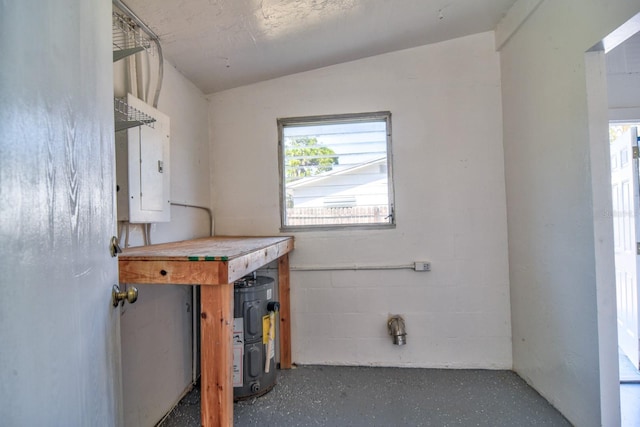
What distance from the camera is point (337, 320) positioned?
2395mm

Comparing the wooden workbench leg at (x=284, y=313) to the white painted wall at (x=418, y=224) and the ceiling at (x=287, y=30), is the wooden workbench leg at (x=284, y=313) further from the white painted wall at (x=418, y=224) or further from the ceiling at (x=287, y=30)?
the ceiling at (x=287, y=30)

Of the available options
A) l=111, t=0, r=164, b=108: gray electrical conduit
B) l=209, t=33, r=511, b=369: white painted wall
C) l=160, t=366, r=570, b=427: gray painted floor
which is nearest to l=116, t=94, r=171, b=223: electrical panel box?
l=111, t=0, r=164, b=108: gray electrical conduit

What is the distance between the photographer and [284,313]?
7.66ft

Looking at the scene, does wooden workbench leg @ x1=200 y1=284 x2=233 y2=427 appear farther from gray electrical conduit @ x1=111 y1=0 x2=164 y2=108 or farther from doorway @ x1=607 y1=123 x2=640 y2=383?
doorway @ x1=607 y1=123 x2=640 y2=383

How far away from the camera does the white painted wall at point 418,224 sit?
7.55ft

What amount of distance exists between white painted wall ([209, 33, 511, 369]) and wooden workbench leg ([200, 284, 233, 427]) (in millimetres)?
1306

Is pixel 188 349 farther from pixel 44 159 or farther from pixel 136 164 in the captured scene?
pixel 44 159

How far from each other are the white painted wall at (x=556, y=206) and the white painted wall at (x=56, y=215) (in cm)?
203

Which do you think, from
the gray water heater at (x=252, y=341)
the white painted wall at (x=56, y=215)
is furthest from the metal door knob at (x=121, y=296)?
the gray water heater at (x=252, y=341)

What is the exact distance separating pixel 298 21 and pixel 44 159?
162 centimetres

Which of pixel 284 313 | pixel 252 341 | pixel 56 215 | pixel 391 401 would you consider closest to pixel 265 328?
pixel 252 341

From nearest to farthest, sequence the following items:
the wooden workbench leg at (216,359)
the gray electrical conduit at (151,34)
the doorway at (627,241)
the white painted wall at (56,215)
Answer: the white painted wall at (56,215) < the wooden workbench leg at (216,359) < the gray electrical conduit at (151,34) < the doorway at (627,241)

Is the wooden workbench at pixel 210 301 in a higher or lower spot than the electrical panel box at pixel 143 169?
Result: lower

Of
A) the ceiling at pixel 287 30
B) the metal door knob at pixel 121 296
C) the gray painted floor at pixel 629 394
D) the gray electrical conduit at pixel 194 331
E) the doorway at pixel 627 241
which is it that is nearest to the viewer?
the metal door knob at pixel 121 296
